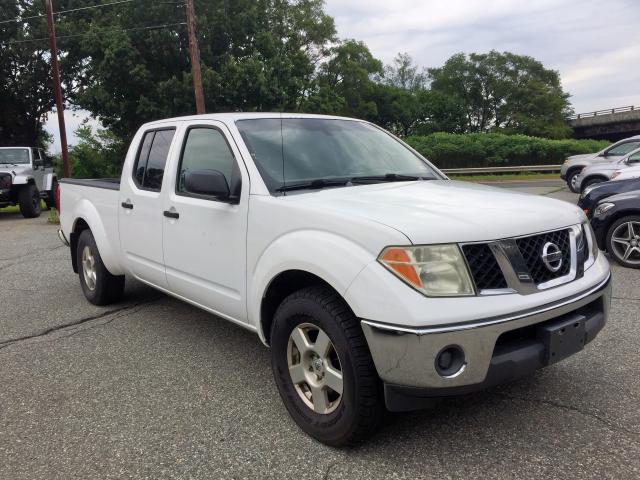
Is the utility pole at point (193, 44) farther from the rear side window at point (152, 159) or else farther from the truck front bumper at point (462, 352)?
the truck front bumper at point (462, 352)

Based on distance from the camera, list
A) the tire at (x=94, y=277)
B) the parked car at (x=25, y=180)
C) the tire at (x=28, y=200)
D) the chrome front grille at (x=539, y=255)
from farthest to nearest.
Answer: the tire at (x=28, y=200), the parked car at (x=25, y=180), the tire at (x=94, y=277), the chrome front grille at (x=539, y=255)

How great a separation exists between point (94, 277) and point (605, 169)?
12571 mm

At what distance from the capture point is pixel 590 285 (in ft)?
9.34

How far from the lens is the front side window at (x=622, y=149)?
14.5 meters

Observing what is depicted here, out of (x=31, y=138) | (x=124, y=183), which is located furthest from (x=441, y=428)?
(x=31, y=138)

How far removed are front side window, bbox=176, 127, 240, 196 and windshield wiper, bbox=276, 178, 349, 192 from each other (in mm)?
307

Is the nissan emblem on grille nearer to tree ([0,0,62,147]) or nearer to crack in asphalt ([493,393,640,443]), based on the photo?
crack in asphalt ([493,393,640,443])

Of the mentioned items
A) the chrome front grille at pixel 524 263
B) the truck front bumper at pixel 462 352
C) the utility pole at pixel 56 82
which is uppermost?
the utility pole at pixel 56 82

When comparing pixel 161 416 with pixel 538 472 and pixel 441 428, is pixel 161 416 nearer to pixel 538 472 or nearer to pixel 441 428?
pixel 441 428

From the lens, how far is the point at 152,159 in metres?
4.49

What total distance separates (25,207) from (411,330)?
15.0 metres

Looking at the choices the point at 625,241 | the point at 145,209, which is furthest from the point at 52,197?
the point at 625,241

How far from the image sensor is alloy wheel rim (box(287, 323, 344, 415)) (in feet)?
8.94

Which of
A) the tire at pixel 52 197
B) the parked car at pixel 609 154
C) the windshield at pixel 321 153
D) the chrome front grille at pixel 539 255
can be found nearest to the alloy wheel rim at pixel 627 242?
the windshield at pixel 321 153
